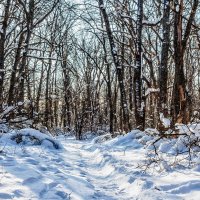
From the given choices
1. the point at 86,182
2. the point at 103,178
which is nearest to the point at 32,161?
the point at 103,178

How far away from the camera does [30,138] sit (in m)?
9.66

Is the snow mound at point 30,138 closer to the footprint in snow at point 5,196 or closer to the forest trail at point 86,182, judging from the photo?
the forest trail at point 86,182

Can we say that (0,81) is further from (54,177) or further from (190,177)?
(190,177)

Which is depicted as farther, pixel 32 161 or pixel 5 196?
pixel 32 161

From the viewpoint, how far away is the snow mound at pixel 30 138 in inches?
373

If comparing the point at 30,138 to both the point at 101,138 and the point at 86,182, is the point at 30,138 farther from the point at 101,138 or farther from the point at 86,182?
the point at 86,182

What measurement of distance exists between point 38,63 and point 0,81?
2287 cm

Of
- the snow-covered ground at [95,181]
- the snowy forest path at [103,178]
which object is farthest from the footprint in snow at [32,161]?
the snowy forest path at [103,178]

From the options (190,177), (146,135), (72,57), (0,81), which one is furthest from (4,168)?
(72,57)

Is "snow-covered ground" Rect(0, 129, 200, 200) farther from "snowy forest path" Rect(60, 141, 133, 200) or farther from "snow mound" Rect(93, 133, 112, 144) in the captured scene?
"snow mound" Rect(93, 133, 112, 144)

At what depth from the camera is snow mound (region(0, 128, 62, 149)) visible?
373 inches

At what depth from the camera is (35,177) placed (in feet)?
15.9

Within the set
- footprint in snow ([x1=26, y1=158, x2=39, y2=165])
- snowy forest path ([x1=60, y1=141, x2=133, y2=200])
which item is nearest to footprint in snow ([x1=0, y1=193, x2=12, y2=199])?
snowy forest path ([x1=60, y1=141, x2=133, y2=200])

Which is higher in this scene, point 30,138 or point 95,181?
→ point 30,138
